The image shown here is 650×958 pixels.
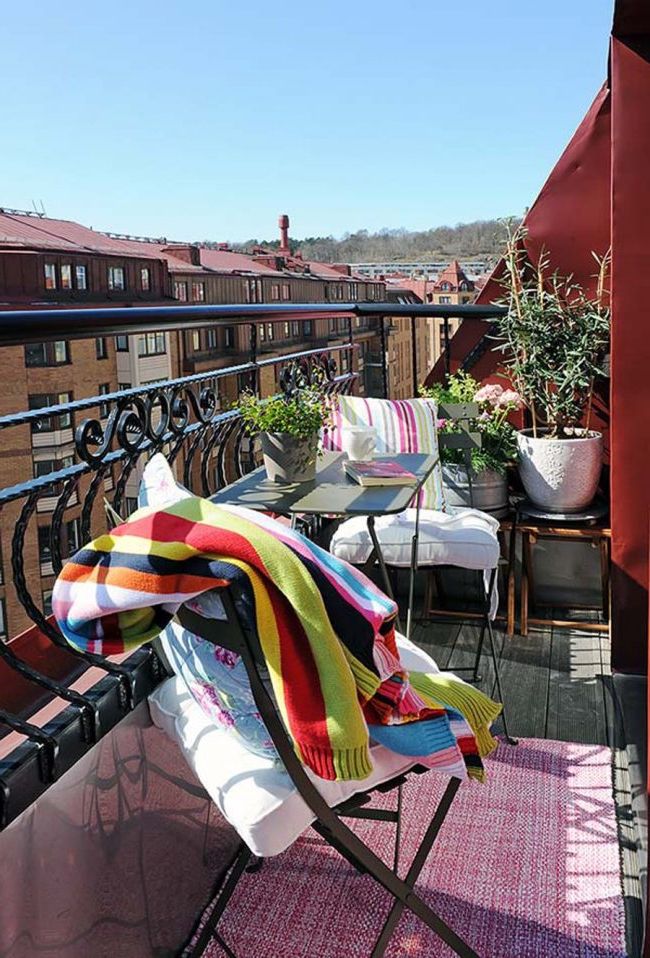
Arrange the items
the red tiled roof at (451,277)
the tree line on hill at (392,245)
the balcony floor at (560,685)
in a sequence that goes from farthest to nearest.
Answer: the tree line on hill at (392,245)
the red tiled roof at (451,277)
the balcony floor at (560,685)

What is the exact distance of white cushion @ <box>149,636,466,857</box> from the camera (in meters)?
1.23

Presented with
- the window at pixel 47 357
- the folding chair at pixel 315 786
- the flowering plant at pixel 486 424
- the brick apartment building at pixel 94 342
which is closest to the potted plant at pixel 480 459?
the flowering plant at pixel 486 424

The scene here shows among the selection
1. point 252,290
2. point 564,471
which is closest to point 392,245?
point 252,290

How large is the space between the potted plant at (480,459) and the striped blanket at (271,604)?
2.06m

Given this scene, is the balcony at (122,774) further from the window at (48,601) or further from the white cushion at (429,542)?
the white cushion at (429,542)

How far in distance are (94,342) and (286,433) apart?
35.5 metres

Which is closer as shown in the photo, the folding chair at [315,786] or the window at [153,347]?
the folding chair at [315,786]

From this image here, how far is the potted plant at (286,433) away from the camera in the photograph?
7.22ft

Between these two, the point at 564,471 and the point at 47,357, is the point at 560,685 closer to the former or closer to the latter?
the point at 564,471

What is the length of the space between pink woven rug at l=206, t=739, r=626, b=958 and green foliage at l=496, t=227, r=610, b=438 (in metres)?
1.57

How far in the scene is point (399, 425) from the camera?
10.1 ft

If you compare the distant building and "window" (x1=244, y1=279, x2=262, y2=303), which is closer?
the distant building

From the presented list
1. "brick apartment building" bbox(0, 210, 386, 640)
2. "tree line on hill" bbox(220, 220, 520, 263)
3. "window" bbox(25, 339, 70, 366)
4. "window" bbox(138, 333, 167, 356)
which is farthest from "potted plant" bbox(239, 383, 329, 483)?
"window" bbox(138, 333, 167, 356)

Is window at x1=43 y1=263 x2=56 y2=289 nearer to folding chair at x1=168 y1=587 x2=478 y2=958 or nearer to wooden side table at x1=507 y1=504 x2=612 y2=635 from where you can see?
wooden side table at x1=507 y1=504 x2=612 y2=635
